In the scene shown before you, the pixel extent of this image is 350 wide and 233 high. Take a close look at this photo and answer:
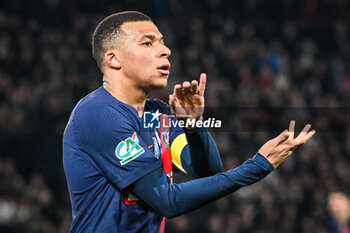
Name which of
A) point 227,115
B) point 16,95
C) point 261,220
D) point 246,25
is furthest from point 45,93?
point 246,25

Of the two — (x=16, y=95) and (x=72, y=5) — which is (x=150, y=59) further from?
(x=72, y=5)

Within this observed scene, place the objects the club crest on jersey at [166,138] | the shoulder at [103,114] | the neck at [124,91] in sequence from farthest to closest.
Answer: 1. the club crest on jersey at [166,138]
2. the neck at [124,91]
3. the shoulder at [103,114]

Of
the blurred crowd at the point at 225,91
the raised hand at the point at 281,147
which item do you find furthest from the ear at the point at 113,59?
the blurred crowd at the point at 225,91

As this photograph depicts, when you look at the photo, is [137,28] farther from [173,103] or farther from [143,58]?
[173,103]

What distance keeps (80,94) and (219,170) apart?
290 inches

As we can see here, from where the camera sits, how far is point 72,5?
1245 centimetres

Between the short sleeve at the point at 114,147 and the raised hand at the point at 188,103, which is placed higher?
the raised hand at the point at 188,103

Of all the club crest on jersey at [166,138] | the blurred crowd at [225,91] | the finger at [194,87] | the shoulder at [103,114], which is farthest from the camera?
the blurred crowd at [225,91]

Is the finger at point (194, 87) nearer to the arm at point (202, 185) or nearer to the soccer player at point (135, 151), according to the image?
the soccer player at point (135, 151)

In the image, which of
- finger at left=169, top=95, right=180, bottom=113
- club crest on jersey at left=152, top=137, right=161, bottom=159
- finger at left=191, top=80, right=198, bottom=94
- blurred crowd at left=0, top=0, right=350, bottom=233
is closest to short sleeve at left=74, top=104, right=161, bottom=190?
club crest on jersey at left=152, top=137, right=161, bottom=159

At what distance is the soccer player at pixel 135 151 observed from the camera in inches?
101

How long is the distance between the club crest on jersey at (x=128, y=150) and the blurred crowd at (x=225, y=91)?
507cm

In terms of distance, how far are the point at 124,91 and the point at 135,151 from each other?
0.41m

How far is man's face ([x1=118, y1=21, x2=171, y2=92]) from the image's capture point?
2863 millimetres
